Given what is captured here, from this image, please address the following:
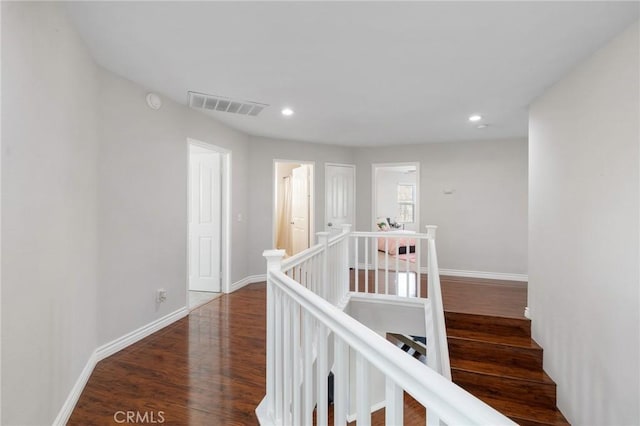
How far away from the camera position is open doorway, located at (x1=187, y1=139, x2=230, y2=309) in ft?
14.0

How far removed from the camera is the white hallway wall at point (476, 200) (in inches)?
199

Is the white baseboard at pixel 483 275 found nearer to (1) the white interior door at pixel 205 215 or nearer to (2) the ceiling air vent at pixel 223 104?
(1) the white interior door at pixel 205 215

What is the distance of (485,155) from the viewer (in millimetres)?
5203

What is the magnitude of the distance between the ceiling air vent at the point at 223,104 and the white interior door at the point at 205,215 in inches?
38.2

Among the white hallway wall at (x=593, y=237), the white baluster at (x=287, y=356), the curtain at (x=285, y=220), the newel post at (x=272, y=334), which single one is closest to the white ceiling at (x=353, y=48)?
the white hallway wall at (x=593, y=237)

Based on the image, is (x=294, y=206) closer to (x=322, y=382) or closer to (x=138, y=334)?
(x=138, y=334)

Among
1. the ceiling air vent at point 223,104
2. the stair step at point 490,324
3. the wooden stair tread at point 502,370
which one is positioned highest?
the ceiling air vent at point 223,104

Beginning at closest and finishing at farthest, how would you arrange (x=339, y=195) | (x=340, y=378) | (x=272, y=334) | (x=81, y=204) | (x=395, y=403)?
(x=395, y=403), (x=340, y=378), (x=272, y=334), (x=81, y=204), (x=339, y=195)

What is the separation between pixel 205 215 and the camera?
4312mm

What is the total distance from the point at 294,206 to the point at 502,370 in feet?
15.2

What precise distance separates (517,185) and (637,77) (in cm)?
352

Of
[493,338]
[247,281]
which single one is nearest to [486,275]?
[493,338]

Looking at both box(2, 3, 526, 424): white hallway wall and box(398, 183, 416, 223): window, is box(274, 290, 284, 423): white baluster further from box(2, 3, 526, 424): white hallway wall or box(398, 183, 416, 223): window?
box(398, 183, 416, 223): window

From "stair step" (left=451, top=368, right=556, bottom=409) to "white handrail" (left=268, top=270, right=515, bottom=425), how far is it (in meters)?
2.66
